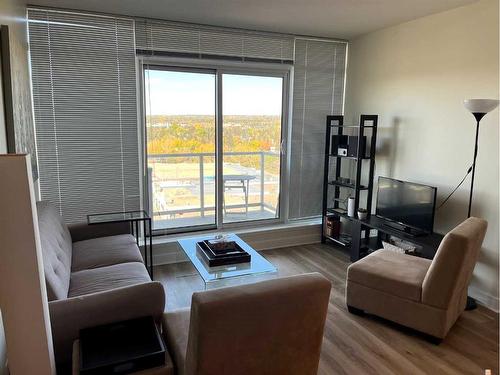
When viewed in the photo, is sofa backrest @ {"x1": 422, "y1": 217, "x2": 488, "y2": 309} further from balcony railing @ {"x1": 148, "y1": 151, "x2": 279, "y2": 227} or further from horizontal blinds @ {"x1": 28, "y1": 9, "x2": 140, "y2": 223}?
horizontal blinds @ {"x1": 28, "y1": 9, "x2": 140, "y2": 223}

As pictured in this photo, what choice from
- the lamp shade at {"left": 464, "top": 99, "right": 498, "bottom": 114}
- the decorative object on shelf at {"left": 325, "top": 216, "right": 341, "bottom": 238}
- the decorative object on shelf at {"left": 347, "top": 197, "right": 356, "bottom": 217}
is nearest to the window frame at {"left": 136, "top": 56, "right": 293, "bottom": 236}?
the decorative object on shelf at {"left": 325, "top": 216, "right": 341, "bottom": 238}

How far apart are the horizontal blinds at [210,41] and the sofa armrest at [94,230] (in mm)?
1794

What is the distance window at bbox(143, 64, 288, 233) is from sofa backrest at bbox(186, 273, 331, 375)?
9.18ft

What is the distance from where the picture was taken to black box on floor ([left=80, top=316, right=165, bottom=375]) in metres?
1.68

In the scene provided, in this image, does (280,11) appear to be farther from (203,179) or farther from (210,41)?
(203,179)

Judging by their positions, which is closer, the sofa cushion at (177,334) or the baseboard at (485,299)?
the sofa cushion at (177,334)

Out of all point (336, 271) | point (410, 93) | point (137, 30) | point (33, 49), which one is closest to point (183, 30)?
point (137, 30)

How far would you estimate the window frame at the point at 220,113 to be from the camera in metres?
3.93

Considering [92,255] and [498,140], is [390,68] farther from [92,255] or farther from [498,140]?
[92,255]

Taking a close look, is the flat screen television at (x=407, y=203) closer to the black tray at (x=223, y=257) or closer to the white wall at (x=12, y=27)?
the black tray at (x=223, y=257)

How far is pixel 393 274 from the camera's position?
2.81m

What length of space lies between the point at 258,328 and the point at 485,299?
8.43 ft

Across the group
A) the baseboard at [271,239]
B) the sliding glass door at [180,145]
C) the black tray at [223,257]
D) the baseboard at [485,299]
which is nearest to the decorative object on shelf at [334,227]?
the baseboard at [271,239]

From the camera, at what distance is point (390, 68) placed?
4.07m
